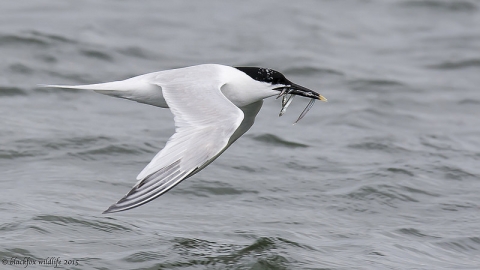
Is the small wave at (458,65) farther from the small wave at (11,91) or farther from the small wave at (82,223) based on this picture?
the small wave at (82,223)

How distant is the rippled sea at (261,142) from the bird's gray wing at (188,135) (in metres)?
0.84

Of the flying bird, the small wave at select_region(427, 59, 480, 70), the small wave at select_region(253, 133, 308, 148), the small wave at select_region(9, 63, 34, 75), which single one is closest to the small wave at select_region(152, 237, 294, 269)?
the flying bird

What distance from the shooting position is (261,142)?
32.0 ft


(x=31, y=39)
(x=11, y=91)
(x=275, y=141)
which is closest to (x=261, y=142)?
(x=275, y=141)

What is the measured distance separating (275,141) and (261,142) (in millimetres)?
161

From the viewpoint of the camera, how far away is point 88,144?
8859 mm

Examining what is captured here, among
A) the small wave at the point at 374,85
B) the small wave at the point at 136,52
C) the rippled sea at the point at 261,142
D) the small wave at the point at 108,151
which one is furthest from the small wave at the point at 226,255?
the small wave at the point at 136,52

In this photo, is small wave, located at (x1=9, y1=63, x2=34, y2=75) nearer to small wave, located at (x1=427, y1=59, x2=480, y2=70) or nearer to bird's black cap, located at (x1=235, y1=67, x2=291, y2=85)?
bird's black cap, located at (x1=235, y1=67, x2=291, y2=85)

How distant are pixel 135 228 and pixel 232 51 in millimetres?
7325

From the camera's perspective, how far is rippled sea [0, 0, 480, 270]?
642 centimetres

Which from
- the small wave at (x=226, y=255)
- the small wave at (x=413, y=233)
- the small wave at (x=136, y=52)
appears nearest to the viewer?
the small wave at (x=226, y=255)

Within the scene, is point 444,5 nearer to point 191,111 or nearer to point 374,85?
point 374,85

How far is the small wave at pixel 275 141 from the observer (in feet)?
31.9

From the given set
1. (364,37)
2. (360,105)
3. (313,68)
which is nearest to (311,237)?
(360,105)
